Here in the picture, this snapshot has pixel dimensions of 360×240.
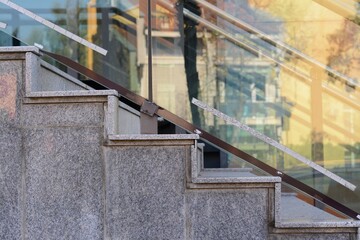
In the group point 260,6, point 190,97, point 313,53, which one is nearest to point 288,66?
point 313,53

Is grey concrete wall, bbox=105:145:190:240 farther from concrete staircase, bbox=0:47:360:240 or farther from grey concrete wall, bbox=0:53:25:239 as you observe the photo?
grey concrete wall, bbox=0:53:25:239

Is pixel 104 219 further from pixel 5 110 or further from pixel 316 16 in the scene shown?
pixel 316 16

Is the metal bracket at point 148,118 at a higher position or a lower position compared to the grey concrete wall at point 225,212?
higher

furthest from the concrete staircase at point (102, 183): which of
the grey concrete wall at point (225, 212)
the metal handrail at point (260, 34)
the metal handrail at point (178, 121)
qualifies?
the metal handrail at point (260, 34)

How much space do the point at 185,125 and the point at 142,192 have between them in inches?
34.3

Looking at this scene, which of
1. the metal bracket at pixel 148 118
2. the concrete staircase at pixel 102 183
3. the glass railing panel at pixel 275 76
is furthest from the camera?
the glass railing panel at pixel 275 76

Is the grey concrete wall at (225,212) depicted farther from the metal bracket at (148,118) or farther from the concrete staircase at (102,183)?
the metal bracket at (148,118)

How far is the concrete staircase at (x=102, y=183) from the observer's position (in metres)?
3.55

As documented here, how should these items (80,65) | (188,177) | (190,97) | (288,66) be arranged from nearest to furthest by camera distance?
(188,177), (80,65), (190,97), (288,66)

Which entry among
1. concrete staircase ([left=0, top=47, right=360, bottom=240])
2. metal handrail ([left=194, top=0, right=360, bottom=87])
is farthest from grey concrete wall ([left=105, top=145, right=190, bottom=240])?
metal handrail ([left=194, top=0, right=360, bottom=87])

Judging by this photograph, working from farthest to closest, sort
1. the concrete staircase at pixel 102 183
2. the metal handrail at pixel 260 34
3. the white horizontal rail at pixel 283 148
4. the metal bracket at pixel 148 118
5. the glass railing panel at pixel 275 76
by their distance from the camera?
1. the metal handrail at pixel 260 34
2. the glass railing panel at pixel 275 76
3. the white horizontal rail at pixel 283 148
4. the metal bracket at pixel 148 118
5. the concrete staircase at pixel 102 183

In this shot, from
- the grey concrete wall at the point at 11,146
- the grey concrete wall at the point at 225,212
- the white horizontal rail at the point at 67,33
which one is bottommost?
the grey concrete wall at the point at 225,212

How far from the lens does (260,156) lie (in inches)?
193

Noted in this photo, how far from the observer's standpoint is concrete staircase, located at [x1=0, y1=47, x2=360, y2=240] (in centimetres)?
355
